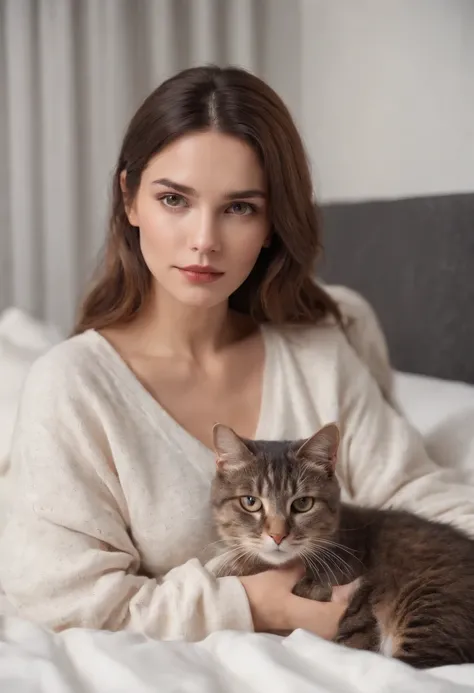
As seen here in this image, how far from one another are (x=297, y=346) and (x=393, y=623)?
1.87ft

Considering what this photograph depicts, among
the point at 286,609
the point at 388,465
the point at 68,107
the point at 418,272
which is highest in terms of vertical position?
the point at 68,107

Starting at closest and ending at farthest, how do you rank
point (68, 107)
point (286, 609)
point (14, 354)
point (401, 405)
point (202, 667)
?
point (202, 667) < point (286, 609) < point (401, 405) < point (14, 354) < point (68, 107)

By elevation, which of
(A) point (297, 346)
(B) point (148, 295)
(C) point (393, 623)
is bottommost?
(C) point (393, 623)

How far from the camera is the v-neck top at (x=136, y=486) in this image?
3.52 ft

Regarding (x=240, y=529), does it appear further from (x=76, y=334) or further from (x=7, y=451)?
(x=7, y=451)

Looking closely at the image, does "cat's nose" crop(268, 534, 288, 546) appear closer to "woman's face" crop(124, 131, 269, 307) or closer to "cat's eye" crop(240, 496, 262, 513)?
"cat's eye" crop(240, 496, 262, 513)

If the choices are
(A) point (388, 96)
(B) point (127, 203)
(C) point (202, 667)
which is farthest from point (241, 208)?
(A) point (388, 96)

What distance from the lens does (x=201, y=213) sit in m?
1.18

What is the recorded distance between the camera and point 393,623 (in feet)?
3.50

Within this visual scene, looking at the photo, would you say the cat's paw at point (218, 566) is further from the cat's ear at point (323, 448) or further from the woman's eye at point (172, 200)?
the woman's eye at point (172, 200)

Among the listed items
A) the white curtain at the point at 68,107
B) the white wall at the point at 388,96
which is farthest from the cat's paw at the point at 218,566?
the white curtain at the point at 68,107

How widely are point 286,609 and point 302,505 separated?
15cm

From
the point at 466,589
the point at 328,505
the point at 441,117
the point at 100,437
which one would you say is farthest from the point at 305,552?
the point at 441,117

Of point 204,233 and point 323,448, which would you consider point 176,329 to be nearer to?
point 204,233
